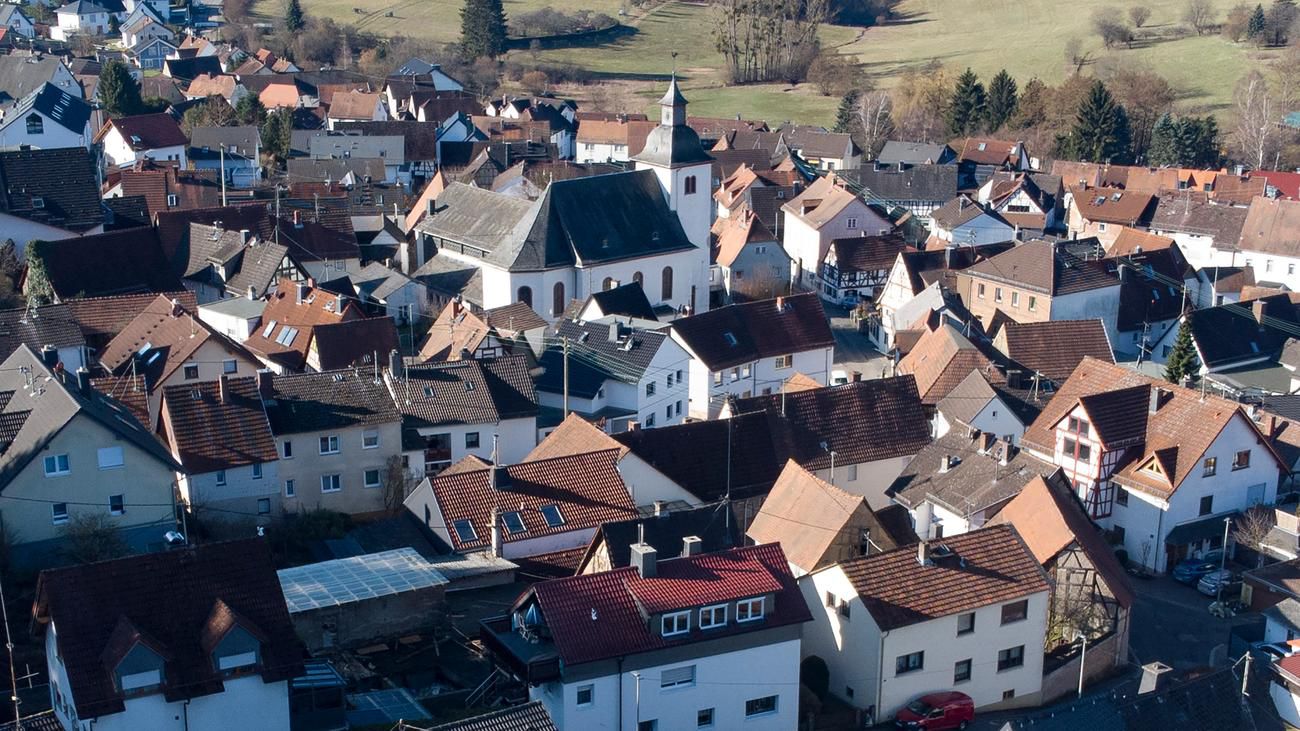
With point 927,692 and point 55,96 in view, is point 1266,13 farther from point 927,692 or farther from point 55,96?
point 927,692

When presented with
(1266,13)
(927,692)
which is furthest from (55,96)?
(1266,13)

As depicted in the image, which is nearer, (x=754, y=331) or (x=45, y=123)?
(x=754, y=331)

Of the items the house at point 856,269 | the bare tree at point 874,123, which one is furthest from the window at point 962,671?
the bare tree at point 874,123

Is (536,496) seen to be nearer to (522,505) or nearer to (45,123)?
(522,505)

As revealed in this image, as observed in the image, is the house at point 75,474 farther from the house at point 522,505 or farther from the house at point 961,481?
the house at point 961,481

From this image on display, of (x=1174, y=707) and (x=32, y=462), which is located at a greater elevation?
(x=32, y=462)

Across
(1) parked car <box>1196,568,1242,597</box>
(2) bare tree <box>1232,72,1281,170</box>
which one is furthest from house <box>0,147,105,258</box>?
(2) bare tree <box>1232,72,1281,170</box>

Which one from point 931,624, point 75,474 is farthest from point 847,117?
point 75,474
